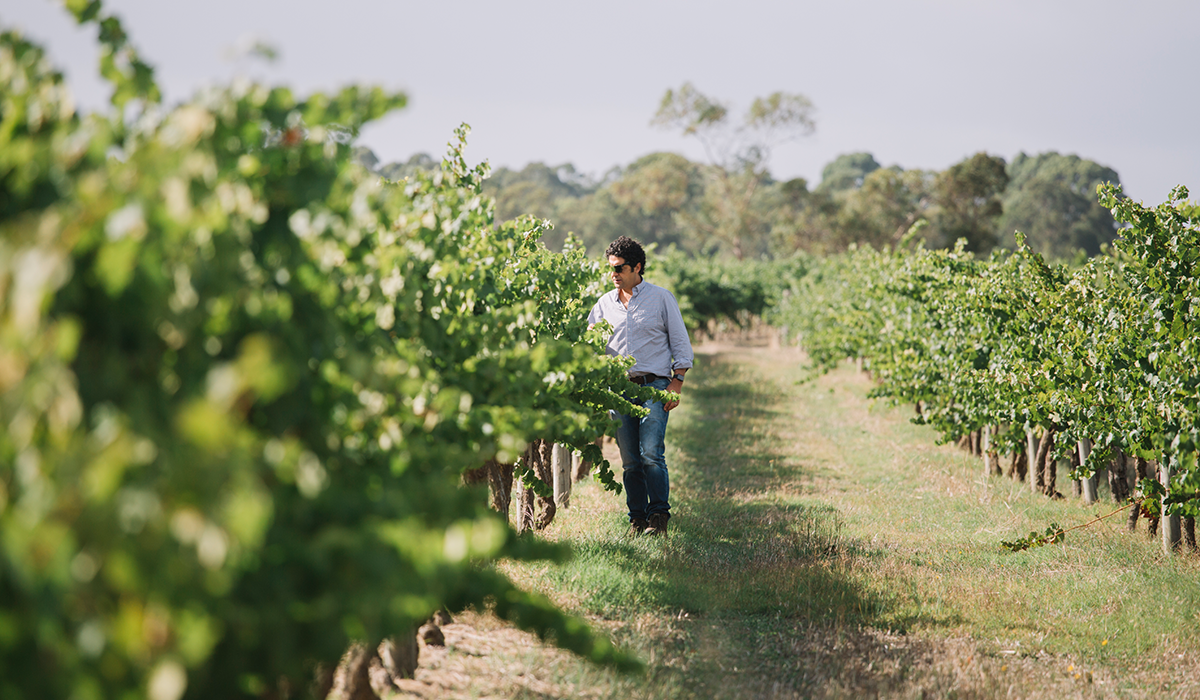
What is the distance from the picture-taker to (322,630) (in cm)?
152

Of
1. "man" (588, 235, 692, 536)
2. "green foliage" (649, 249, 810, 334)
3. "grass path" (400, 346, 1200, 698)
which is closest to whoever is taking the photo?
"grass path" (400, 346, 1200, 698)

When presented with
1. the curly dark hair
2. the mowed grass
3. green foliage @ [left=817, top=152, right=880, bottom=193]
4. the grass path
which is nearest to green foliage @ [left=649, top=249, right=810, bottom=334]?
the grass path

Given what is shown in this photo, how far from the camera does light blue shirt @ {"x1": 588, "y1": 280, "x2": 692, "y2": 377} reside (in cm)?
614

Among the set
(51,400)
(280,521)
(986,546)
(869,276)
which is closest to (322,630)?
(280,521)

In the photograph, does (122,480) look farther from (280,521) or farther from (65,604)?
(280,521)

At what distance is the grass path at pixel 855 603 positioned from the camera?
388 centimetres

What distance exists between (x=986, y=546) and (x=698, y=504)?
8.38 feet

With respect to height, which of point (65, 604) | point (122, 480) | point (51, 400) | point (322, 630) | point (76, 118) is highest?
point (76, 118)

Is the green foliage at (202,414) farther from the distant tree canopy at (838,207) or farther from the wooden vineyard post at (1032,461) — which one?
the distant tree canopy at (838,207)

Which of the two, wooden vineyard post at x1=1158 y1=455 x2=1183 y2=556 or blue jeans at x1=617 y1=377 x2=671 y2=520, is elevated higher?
blue jeans at x1=617 y1=377 x2=671 y2=520

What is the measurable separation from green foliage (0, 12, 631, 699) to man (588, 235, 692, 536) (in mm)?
3611

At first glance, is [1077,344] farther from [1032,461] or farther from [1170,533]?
[1032,461]

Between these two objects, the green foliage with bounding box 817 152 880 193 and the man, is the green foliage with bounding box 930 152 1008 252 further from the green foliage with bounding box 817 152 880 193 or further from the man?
the man

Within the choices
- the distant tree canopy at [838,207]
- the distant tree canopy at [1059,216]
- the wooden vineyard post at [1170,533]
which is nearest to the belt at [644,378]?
the wooden vineyard post at [1170,533]
